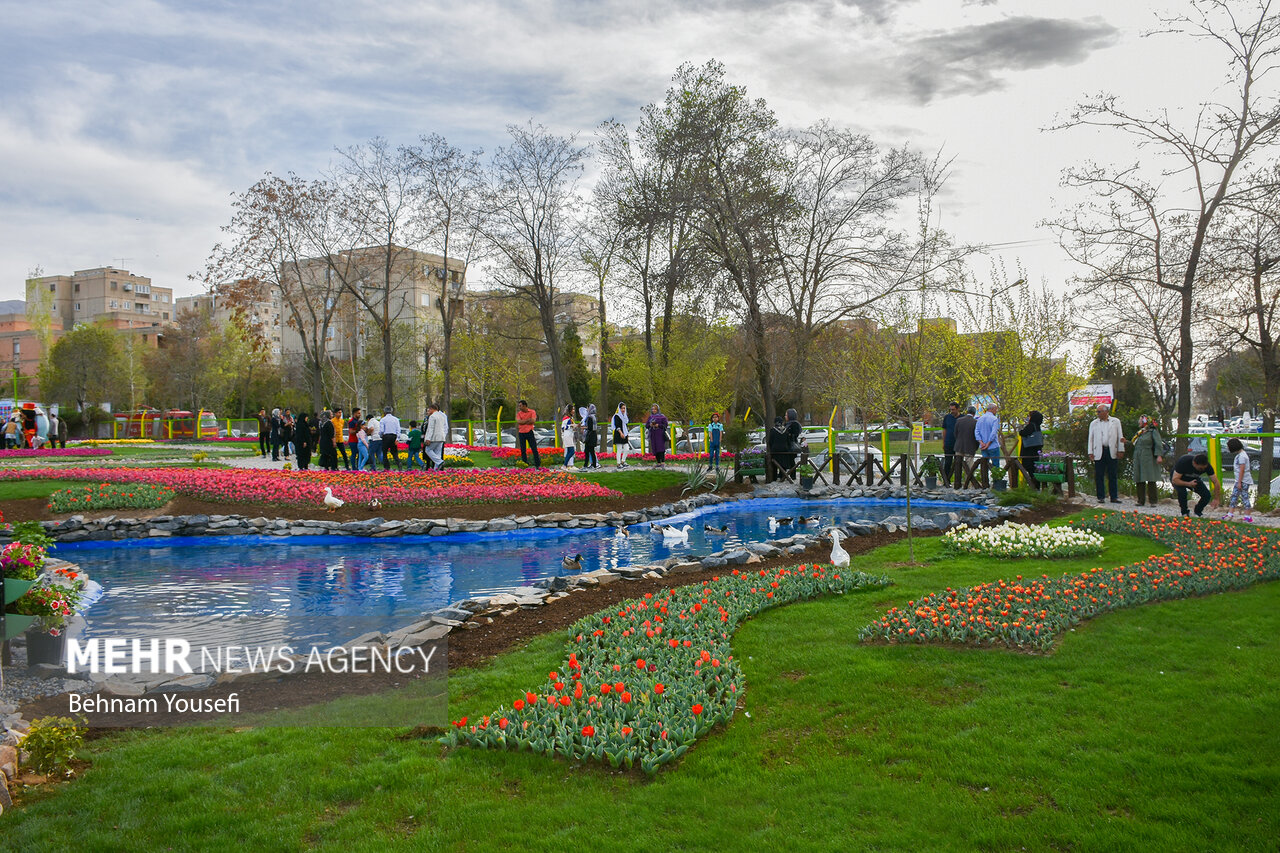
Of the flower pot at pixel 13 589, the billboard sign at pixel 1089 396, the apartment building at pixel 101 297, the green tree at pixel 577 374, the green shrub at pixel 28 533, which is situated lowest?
the flower pot at pixel 13 589

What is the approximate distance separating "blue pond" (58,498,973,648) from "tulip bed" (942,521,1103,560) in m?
3.51

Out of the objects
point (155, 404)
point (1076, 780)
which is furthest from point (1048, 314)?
point (155, 404)

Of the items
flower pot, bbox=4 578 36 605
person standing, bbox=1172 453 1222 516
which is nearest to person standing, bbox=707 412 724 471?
person standing, bbox=1172 453 1222 516

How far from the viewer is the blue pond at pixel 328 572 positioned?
26.5ft

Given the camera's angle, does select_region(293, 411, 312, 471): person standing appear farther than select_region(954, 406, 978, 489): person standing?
Yes

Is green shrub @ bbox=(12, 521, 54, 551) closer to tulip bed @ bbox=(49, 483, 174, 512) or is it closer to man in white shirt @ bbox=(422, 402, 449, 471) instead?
tulip bed @ bbox=(49, 483, 174, 512)

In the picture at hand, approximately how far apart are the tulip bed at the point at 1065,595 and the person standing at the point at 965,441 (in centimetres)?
724

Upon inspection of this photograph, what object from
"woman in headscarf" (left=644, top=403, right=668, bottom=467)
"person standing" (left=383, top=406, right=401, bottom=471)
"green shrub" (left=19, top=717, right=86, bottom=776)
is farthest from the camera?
"woman in headscarf" (left=644, top=403, right=668, bottom=467)

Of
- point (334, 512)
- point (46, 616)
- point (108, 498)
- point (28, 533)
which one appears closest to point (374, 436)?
point (334, 512)

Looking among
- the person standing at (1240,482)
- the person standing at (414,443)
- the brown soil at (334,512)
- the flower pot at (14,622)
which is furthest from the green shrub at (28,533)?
the person standing at (1240,482)

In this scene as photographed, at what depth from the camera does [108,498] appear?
1425 centimetres

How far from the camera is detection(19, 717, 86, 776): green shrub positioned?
13.2 ft

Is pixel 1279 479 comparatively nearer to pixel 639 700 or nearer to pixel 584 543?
pixel 584 543

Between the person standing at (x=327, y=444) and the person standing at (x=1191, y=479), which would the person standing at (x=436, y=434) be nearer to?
the person standing at (x=327, y=444)
